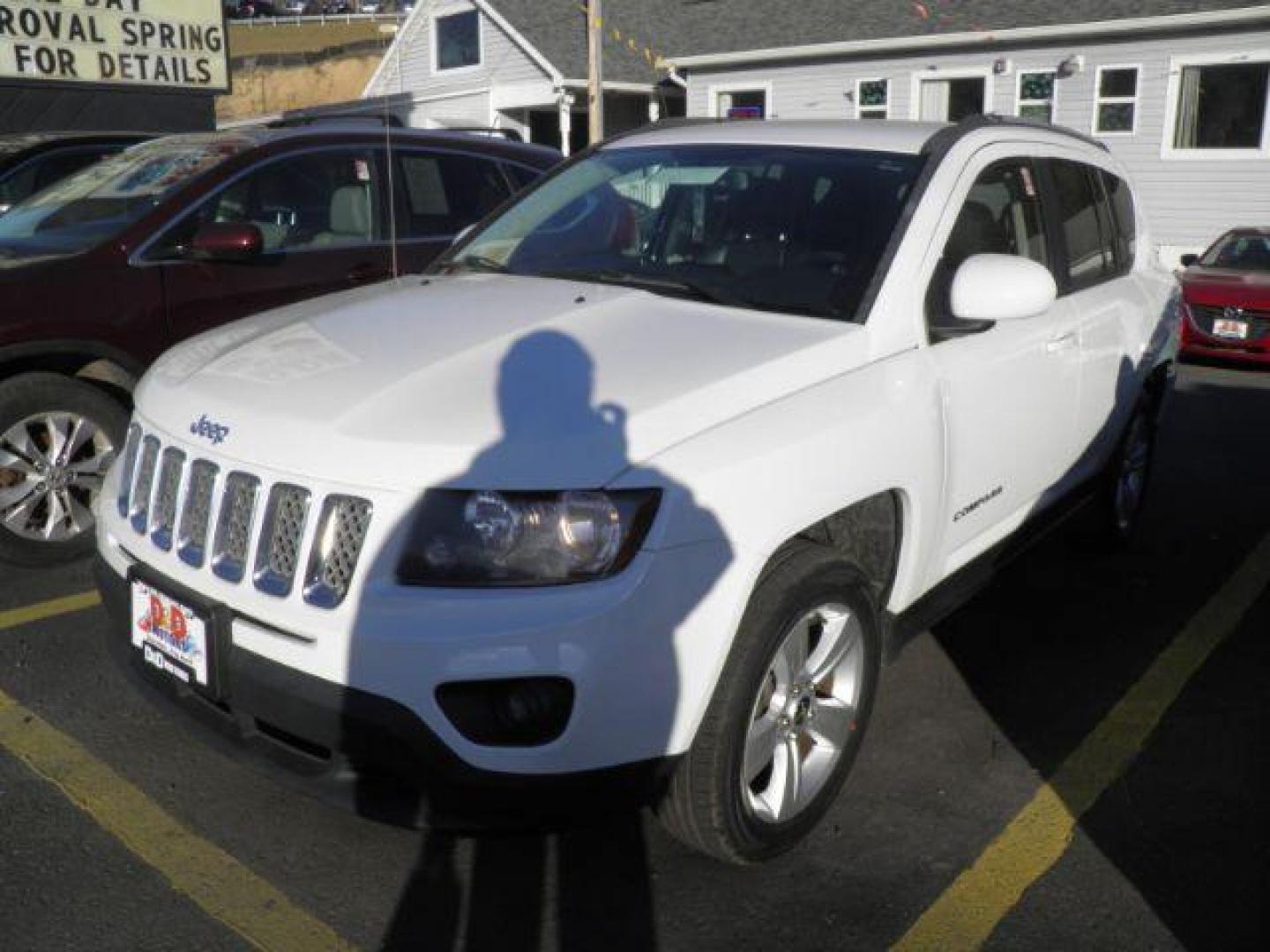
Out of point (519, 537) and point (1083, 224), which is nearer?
point (519, 537)

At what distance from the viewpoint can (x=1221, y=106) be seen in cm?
1683

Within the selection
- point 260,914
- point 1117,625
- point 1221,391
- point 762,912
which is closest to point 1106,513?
point 1117,625

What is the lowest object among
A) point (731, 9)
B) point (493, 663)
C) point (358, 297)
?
point (493, 663)

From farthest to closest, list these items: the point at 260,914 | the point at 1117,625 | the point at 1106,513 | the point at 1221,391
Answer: the point at 1221,391 → the point at 1106,513 → the point at 1117,625 → the point at 260,914

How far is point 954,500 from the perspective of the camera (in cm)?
347

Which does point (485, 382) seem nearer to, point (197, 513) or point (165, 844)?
point (197, 513)

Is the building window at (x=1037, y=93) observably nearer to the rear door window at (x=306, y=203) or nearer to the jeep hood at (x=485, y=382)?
the rear door window at (x=306, y=203)

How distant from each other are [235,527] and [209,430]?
29cm

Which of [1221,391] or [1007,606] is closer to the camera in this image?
[1007,606]

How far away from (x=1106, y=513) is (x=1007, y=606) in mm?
783

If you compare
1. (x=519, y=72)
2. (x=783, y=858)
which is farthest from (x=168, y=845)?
(x=519, y=72)

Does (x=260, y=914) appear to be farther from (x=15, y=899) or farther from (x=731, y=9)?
(x=731, y=9)

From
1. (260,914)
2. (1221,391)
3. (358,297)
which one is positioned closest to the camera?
(260,914)

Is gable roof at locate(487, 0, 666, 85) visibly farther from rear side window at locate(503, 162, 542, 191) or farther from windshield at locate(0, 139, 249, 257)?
windshield at locate(0, 139, 249, 257)
